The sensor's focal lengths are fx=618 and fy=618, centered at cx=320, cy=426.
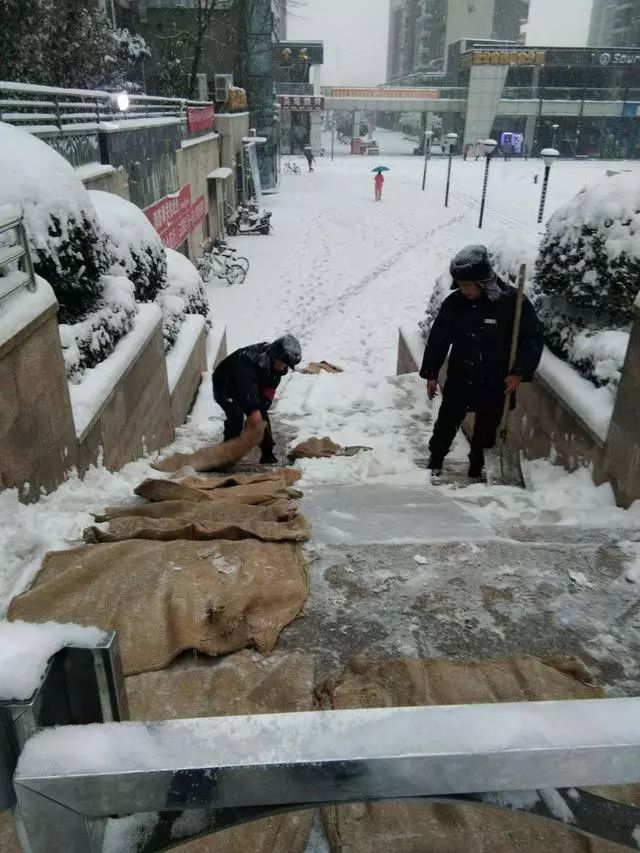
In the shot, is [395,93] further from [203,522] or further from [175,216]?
[203,522]

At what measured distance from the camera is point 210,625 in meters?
2.48

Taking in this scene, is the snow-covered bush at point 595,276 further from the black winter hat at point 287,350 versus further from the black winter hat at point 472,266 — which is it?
the black winter hat at point 287,350

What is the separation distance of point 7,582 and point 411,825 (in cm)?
190

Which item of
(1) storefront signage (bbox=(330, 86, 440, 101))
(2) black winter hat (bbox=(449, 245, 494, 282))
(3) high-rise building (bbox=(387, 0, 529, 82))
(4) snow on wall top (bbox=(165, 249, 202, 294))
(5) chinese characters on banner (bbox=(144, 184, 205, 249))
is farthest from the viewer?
(3) high-rise building (bbox=(387, 0, 529, 82))

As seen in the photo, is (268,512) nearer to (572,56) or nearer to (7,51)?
(7,51)

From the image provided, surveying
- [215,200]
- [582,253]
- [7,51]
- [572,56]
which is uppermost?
[572,56]

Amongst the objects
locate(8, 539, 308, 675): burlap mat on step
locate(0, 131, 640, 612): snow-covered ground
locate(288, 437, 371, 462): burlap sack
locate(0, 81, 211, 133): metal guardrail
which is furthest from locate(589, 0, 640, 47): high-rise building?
locate(8, 539, 308, 675): burlap mat on step

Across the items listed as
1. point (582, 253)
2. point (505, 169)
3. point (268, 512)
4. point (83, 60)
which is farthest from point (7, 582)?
point (505, 169)

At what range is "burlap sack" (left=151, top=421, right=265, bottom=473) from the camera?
505cm

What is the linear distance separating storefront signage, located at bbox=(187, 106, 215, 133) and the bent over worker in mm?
15356

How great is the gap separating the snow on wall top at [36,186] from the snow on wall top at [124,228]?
5.97 ft

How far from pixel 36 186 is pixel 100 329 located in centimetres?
109

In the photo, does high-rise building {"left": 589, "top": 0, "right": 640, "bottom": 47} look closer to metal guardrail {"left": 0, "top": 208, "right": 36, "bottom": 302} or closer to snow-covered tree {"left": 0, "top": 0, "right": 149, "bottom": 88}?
A: snow-covered tree {"left": 0, "top": 0, "right": 149, "bottom": 88}

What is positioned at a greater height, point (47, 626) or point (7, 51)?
point (7, 51)
